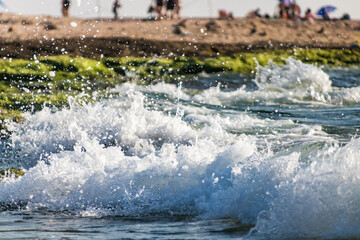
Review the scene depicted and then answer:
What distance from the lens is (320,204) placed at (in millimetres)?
4184

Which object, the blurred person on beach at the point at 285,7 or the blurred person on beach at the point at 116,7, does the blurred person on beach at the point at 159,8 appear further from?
the blurred person on beach at the point at 285,7

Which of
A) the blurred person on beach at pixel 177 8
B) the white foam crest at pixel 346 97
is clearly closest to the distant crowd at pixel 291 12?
the blurred person on beach at pixel 177 8

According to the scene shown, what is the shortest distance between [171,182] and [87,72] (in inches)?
472

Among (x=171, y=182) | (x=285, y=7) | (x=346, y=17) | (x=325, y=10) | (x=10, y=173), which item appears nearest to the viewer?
(x=171, y=182)

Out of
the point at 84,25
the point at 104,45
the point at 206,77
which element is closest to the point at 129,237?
the point at 206,77

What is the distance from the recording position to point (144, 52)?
2066 cm

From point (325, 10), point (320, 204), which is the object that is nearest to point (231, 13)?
point (325, 10)

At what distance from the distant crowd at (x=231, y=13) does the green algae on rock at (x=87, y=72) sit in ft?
11.9

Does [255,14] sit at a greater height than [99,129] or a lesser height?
greater

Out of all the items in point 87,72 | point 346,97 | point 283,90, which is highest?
point 87,72

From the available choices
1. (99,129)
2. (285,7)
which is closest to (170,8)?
(285,7)

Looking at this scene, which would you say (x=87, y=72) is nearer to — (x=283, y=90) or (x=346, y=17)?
(x=283, y=90)

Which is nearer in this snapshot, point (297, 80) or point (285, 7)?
point (297, 80)

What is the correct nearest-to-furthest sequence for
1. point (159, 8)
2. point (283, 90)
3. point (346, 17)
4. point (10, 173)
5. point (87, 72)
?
point (10, 173)
point (283, 90)
point (87, 72)
point (159, 8)
point (346, 17)
